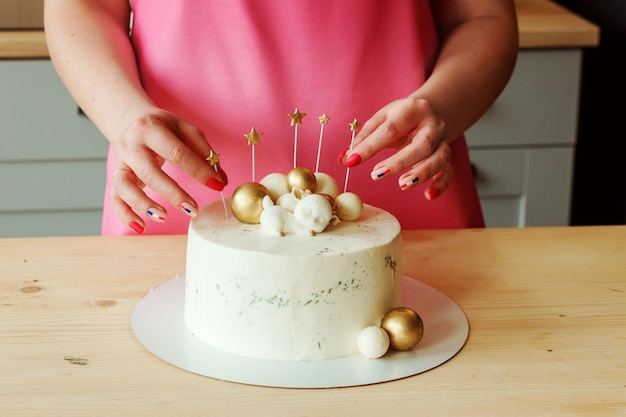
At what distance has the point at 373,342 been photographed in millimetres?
793

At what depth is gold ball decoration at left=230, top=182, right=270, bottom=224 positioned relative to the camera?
2.79 feet

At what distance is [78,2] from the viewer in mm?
1149

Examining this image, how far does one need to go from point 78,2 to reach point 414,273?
56cm

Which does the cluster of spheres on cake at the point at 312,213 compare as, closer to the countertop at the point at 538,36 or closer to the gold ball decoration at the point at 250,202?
the gold ball decoration at the point at 250,202

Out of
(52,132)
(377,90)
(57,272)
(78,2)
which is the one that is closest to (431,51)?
(377,90)

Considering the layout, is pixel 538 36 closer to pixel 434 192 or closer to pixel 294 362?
pixel 434 192

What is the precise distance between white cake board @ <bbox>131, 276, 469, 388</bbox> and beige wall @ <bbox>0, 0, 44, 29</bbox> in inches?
52.2

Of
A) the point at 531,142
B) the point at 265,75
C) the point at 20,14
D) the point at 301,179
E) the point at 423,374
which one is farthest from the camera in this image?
the point at 531,142

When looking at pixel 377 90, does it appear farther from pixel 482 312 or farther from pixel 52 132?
pixel 52 132

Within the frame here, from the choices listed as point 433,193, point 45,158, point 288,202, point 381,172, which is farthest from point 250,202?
point 45,158

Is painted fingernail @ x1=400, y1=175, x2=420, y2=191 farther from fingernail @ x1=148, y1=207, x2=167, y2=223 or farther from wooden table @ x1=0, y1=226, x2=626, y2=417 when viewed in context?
fingernail @ x1=148, y1=207, x2=167, y2=223

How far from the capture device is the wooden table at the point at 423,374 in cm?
71

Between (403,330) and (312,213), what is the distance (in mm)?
137

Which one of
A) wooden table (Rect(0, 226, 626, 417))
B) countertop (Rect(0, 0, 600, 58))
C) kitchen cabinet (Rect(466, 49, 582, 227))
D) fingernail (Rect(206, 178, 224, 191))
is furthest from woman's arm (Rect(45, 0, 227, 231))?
kitchen cabinet (Rect(466, 49, 582, 227))
